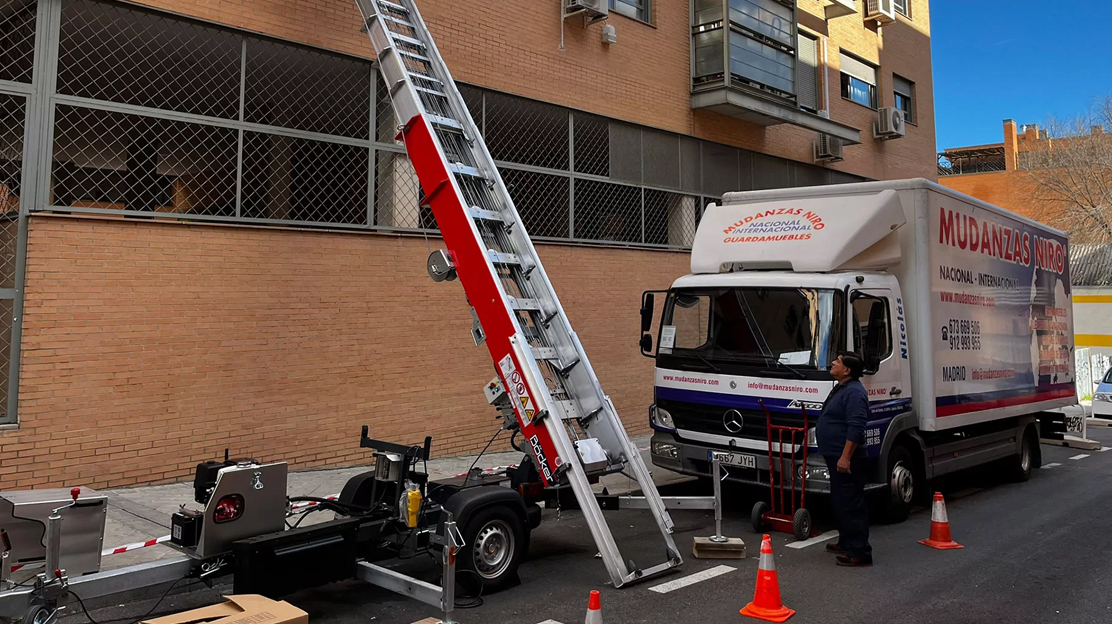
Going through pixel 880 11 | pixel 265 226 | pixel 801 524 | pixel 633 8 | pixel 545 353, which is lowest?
pixel 801 524

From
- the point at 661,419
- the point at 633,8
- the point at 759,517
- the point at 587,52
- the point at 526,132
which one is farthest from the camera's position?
the point at 633,8

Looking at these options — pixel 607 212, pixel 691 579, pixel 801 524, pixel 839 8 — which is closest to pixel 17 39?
pixel 691 579

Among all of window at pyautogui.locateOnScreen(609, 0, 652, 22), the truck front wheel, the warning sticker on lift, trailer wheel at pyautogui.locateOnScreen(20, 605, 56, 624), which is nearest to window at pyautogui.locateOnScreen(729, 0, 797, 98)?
Answer: window at pyautogui.locateOnScreen(609, 0, 652, 22)

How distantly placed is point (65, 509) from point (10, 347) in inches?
181

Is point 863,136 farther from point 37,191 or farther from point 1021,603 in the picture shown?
point 37,191

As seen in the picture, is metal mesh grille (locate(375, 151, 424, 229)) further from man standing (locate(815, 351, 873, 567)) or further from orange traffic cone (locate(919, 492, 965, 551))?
orange traffic cone (locate(919, 492, 965, 551))

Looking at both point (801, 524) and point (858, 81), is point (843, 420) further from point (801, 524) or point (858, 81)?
point (858, 81)

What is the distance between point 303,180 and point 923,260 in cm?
749

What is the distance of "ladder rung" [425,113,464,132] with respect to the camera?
7.43 m

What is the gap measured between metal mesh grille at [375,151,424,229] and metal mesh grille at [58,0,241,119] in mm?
2079

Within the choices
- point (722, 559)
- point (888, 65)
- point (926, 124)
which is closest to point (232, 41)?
point (722, 559)

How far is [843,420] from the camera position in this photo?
21.8 ft

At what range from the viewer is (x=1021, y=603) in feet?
18.6

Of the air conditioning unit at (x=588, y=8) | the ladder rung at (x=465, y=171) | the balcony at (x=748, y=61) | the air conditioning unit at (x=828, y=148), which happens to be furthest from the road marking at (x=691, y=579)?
the air conditioning unit at (x=828, y=148)
